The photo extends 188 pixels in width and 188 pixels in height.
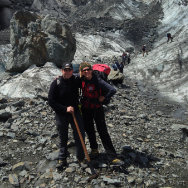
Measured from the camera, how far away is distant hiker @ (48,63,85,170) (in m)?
4.70

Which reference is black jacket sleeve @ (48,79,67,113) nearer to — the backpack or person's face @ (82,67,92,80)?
person's face @ (82,67,92,80)

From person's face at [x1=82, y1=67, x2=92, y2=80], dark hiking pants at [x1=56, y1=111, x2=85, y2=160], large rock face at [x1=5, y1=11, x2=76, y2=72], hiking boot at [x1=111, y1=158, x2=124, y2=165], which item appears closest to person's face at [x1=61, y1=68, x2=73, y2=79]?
person's face at [x1=82, y1=67, x2=92, y2=80]

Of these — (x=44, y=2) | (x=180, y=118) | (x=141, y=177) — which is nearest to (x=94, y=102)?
(x=141, y=177)

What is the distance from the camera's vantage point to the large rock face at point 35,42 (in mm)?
13992

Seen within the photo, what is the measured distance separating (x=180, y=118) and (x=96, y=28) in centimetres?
2497

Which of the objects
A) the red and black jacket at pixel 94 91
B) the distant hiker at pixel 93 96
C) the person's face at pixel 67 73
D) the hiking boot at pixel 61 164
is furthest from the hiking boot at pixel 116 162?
the person's face at pixel 67 73

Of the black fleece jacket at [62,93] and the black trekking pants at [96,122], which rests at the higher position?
the black fleece jacket at [62,93]

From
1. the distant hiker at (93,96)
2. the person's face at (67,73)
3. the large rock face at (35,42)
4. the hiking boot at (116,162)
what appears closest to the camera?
the person's face at (67,73)

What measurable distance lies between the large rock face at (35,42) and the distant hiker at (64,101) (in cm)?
973

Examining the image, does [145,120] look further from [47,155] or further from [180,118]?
[47,155]

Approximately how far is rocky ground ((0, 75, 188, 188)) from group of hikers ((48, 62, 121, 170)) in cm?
41

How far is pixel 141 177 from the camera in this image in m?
5.14

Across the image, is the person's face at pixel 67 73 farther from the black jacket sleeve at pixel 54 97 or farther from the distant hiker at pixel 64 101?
the black jacket sleeve at pixel 54 97

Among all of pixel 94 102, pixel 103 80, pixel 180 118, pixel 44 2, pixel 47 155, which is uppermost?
pixel 44 2
